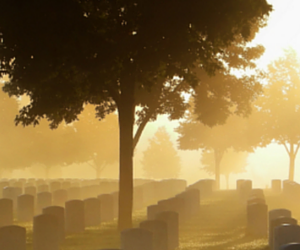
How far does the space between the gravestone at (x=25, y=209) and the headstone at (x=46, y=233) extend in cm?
613

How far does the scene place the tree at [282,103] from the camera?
3012 centimetres

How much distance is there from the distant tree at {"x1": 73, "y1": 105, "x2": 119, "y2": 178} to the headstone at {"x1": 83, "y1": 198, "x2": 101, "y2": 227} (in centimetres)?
2299

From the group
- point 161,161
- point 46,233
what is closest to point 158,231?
point 46,233

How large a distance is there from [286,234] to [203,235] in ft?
14.1

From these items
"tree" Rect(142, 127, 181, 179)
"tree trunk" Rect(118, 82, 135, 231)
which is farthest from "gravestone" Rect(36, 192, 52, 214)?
"tree" Rect(142, 127, 181, 179)

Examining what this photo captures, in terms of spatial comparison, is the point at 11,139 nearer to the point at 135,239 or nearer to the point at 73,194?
the point at 73,194

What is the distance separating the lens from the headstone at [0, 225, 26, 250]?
8875mm

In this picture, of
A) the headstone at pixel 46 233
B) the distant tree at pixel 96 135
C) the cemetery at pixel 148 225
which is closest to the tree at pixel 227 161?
the distant tree at pixel 96 135

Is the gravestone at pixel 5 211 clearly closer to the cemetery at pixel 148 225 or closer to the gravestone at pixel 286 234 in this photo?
the cemetery at pixel 148 225

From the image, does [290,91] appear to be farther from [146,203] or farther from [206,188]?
[146,203]

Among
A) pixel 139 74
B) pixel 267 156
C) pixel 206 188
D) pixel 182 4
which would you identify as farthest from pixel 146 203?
pixel 267 156

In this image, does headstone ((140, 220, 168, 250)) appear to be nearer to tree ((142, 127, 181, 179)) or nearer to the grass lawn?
the grass lawn

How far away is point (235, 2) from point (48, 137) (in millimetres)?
29734

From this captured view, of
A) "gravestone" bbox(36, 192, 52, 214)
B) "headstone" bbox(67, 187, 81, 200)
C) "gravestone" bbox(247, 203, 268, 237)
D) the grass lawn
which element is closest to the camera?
the grass lawn
